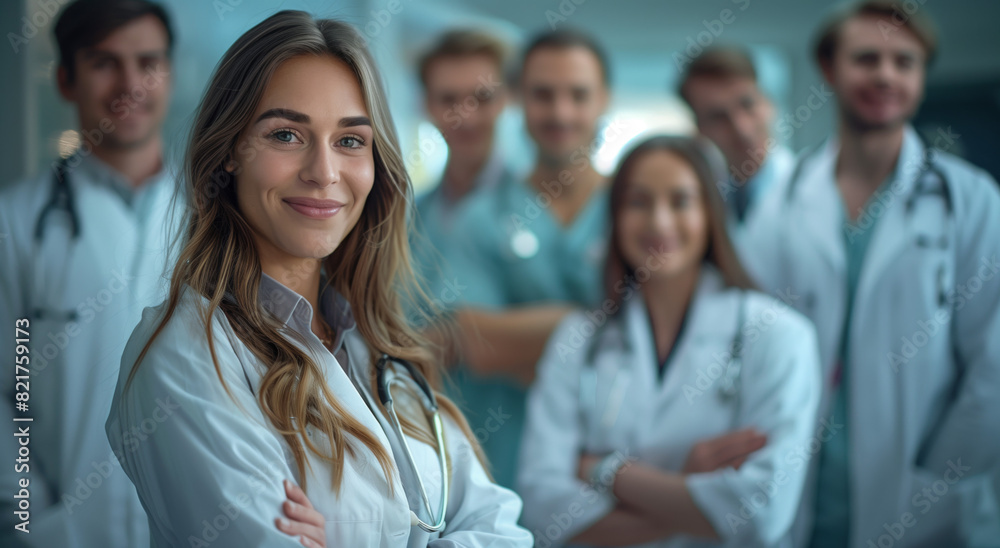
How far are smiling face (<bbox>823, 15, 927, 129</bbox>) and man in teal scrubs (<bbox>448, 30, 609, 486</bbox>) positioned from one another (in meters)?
0.79

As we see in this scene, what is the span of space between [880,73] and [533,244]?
1218mm

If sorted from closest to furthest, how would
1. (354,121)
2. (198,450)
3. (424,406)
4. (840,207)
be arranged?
1. (198,450)
2. (354,121)
3. (424,406)
4. (840,207)

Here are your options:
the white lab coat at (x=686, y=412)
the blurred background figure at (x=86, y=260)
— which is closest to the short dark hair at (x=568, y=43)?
the white lab coat at (x=686, y=412)

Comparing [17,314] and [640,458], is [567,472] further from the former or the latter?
[17,314]

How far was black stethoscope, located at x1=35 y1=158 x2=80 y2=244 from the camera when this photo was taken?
5.41 feet

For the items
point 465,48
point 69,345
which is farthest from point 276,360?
point 465,48

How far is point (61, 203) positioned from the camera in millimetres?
1687

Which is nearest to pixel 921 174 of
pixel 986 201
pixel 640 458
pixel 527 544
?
pixel 986 201

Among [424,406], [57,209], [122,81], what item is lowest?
[424,406]

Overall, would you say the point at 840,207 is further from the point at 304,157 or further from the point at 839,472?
the point at 304,157

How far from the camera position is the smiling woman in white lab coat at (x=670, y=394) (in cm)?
170

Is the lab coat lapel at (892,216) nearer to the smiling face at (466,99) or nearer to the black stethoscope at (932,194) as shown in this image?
the black stethoscope at (932,194)

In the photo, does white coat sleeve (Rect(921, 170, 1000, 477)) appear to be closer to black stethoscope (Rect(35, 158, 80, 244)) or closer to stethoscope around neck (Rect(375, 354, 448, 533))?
stethoscope around neck (Rect(375, 354, 448, 533))

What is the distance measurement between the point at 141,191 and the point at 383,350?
1.14m
